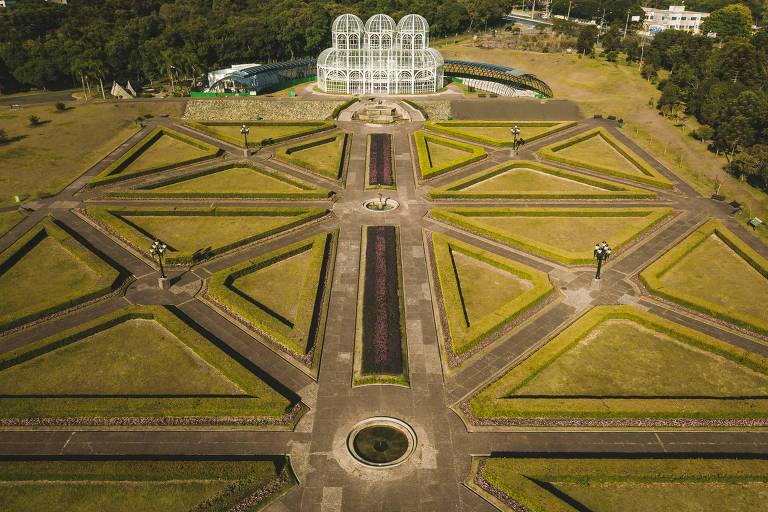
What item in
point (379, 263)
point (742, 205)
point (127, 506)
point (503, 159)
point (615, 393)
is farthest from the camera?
point (503, 159)

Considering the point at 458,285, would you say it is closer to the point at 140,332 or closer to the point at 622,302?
the point at 622,302

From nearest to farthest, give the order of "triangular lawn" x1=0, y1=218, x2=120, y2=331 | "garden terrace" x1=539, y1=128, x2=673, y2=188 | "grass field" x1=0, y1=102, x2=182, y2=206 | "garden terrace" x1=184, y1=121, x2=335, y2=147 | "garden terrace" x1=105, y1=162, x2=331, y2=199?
"triangular lawn" x1=0, y1=218, x2=120, y2=331 < "garden terrace" x1=105, y1=162, x2=331, y2=199 < "grass field" x1=0, y1=102, x2=182, y2=206 < "garden terrace" x1=539, y1=128, x2=673, y2=188 < "garden terrace" x1=184, y1=121, x2=335, y2=147

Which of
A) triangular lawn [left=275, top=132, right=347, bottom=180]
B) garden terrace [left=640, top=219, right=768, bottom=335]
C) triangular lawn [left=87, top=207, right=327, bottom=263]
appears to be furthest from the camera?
triangular lawn [left=275, top=132, right=347, bottom=180]

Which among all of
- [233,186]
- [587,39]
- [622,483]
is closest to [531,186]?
[233,186]

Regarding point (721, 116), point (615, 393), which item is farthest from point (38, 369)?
point (721, 116)

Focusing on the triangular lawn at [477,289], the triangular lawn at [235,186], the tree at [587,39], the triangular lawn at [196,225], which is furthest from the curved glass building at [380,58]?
the triangular lawn at [477,289]

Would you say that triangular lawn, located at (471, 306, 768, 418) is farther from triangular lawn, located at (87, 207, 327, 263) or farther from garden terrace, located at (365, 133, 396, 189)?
garden terrace, located at (365, 133, 396, 189)

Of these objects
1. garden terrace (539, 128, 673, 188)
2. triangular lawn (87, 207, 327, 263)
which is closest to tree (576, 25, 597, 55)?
garden terrace (539, 128, 673, 188)
